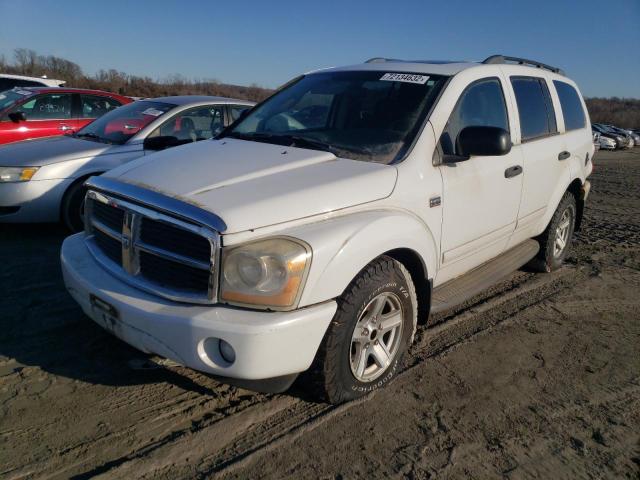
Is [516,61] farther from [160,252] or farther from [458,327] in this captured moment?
[160,252]

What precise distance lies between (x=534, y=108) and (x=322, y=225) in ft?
9.17

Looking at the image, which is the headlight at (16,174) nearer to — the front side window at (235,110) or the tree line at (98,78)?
the front side window at (235,110)

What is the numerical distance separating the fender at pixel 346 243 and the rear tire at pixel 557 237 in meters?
2.61

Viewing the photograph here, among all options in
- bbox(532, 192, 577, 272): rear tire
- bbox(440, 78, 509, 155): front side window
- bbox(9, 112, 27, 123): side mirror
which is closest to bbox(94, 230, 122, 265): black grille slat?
bbox(440, 78, 509, 155): front side window

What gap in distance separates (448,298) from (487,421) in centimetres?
91

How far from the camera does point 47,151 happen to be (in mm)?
5668

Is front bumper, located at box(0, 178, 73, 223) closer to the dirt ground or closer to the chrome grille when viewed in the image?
the dirt ground

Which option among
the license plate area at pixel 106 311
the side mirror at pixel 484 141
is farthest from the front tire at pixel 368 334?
the license plate area at pixel 106 311

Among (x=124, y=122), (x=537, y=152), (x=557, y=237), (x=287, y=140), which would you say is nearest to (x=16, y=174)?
(x=124, y=122)

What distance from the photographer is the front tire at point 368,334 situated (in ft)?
8.52

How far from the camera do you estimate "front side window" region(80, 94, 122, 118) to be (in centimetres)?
879

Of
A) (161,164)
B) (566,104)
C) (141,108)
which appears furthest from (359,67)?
(141,108)

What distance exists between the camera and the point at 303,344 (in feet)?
7.97

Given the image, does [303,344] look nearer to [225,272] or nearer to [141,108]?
[225,272]
